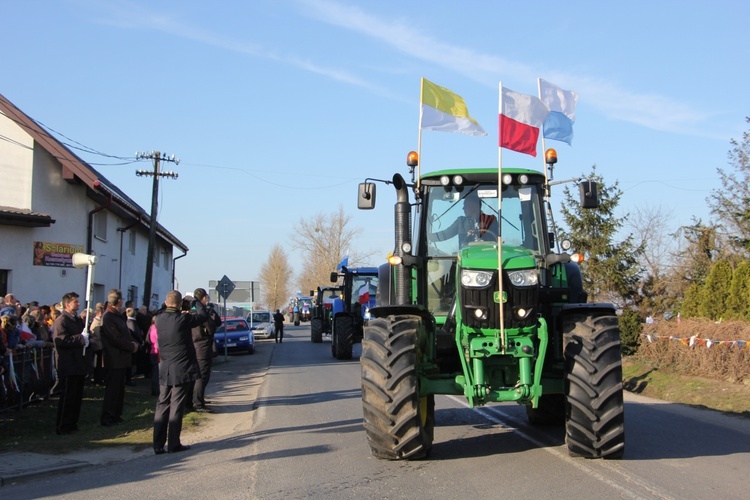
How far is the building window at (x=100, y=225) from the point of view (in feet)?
80.9

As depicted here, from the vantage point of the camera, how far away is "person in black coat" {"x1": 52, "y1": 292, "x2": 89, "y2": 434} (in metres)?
10.5

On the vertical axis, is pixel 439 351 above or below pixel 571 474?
above

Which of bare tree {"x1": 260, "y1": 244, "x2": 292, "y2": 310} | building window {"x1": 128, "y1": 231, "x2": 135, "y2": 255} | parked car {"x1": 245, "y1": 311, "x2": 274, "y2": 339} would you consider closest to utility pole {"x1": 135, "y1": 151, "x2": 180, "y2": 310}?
building window {"x1": 128, "y1": 231, "x2": 135, "y2": 255}

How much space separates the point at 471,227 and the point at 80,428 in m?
6.26

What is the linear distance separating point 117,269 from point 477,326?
22.7 meters

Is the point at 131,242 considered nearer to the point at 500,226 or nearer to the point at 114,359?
A: the point at 114,359

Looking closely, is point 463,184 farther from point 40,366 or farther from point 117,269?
point 117,269

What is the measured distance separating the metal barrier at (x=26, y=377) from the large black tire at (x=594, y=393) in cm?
813

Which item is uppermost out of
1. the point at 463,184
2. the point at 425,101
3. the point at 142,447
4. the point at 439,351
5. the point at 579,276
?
the point at 425,101

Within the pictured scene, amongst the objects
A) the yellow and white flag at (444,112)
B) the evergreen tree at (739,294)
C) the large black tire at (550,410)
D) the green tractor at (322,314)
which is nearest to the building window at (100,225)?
the green tractor at (322,314)

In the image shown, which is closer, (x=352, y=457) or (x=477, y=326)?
(x=477, y=326)

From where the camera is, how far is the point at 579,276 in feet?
32.0

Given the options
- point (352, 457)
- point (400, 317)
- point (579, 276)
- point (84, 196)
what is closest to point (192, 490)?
point (352, 457)

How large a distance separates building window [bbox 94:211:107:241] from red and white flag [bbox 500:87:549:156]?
711 inches
